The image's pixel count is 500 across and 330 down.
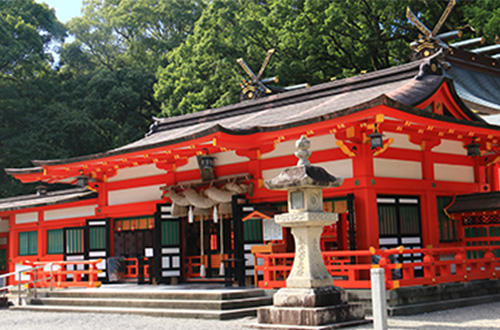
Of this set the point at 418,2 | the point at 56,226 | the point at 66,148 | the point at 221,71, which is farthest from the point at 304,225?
the point at 66,148

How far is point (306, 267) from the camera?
9.43m

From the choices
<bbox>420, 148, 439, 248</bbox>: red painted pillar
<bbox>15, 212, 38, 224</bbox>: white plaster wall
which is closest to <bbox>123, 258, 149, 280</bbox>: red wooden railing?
<bbox>15, 212, 38, 224</bbox>: white plaster wall

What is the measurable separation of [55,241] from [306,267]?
1283 centimetres

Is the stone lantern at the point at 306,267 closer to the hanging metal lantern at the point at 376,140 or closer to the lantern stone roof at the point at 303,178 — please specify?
the lantern stone roof at the point at 303,178

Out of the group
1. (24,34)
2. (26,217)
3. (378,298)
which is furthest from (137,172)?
(24,34)

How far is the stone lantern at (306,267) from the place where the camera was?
9227 mm

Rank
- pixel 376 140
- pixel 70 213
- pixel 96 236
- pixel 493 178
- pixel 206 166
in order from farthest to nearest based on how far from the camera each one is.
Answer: pixel 70 213 → pixel 96 236 → pixel 493 178 → pixel 206 166 → pixel 376 140

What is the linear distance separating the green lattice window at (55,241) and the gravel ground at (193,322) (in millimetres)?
6735

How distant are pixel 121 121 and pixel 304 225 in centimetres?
2865

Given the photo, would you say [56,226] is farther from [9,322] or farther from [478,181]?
[478,181]

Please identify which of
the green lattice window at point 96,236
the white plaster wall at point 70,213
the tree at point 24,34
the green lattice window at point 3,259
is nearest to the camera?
the green lattice window at point 96,236

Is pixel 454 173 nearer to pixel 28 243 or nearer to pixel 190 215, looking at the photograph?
pixel 190 215

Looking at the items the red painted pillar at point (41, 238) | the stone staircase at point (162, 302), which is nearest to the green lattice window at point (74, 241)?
the red painted pillar at point (41, 238)

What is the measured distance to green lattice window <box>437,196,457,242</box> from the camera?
1360 cm
